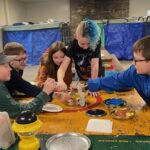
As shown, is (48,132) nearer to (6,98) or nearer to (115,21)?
(6,98)

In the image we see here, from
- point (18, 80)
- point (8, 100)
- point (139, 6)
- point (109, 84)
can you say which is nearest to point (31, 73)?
point (18, 80)

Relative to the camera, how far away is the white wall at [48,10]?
460 inches

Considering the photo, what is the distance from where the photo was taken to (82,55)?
Answer: 8.24 feet

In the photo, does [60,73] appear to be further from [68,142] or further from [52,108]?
[68,142]

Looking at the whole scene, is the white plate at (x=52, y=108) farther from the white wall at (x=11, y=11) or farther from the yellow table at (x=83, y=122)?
the white wall at (x=11, y=11)

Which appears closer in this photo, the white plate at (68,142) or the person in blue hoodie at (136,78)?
the white plate at (68,142)

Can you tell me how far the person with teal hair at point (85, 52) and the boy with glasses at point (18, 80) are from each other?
332mm

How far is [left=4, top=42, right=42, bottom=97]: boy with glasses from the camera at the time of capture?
1.95 m

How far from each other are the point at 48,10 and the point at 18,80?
10.5 metres

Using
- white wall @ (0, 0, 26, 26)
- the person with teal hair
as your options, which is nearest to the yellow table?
the person with teal hair

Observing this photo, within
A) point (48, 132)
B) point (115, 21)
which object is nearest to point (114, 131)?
point (48, 132)

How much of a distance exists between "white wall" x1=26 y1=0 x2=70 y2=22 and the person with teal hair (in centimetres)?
947

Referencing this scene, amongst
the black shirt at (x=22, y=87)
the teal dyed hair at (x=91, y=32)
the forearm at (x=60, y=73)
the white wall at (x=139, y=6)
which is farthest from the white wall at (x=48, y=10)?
the black shirt at (x=22, y=87)

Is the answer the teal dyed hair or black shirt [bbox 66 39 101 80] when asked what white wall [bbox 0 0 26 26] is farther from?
the teal dyed hair
